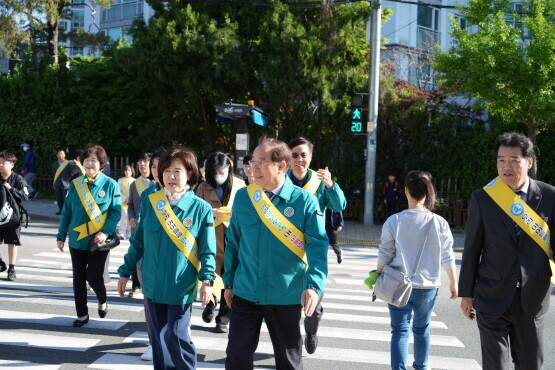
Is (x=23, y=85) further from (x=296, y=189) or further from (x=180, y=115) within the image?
(x=296, y=189)

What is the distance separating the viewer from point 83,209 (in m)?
6.34

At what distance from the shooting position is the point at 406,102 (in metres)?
19.0

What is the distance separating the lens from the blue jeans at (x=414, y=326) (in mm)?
4734

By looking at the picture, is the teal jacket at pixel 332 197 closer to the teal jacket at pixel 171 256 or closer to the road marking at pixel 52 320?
the teal jacket at pixel 171 256

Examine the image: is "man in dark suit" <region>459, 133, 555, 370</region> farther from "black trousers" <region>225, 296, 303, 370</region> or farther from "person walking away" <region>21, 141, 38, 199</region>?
"person walking away" <region>21, 141, 38, 199</region>

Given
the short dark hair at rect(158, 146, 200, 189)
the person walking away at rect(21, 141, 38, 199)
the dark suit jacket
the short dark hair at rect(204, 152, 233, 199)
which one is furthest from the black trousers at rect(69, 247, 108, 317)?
the person walking away at rect(21, 141, 38, 199)

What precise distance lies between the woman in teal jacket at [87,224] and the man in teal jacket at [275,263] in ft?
9.11

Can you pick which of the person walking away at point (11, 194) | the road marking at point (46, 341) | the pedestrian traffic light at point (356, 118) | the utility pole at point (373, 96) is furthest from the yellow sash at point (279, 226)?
the utility pole at point (373, 96)

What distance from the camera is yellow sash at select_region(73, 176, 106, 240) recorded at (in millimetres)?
6262

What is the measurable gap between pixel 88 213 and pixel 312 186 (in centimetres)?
234

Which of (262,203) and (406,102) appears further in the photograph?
(406,102)

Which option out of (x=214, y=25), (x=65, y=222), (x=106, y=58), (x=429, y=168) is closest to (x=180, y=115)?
(x=214, y=25)

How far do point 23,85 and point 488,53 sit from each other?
53.2 feet

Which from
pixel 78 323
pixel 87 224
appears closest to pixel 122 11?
pixel 87 224
